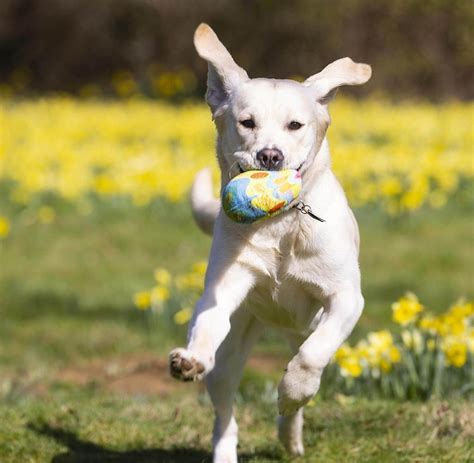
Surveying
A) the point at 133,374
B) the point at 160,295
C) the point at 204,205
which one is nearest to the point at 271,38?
the point at 160,295

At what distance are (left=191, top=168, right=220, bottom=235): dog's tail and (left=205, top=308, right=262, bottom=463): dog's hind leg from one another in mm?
667

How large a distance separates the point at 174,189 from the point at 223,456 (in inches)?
244

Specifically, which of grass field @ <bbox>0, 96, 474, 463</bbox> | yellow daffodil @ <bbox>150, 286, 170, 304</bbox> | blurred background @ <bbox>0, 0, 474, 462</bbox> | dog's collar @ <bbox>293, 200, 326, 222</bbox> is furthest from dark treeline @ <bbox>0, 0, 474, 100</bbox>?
dog's collar @ <bbox>293, 200, 326, 222</bbox>

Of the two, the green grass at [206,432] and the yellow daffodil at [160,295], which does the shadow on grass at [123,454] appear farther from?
the yellow daffodil at [160,295]

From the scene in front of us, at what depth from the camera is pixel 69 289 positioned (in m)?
8.59

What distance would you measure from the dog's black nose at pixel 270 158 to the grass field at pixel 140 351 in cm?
138

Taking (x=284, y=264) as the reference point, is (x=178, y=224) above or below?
above

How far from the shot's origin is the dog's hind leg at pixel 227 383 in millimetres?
4137

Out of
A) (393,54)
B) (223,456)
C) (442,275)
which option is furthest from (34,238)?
(393,54)

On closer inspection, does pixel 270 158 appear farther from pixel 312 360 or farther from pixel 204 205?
pixel 204 205

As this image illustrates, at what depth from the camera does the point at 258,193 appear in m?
3.53

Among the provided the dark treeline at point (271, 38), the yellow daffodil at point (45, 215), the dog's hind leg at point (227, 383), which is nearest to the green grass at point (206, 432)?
the dog's hind leg at point (227, 383)

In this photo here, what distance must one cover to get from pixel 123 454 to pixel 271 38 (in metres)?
16.5

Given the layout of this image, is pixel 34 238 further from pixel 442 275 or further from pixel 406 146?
pixel 406 146
